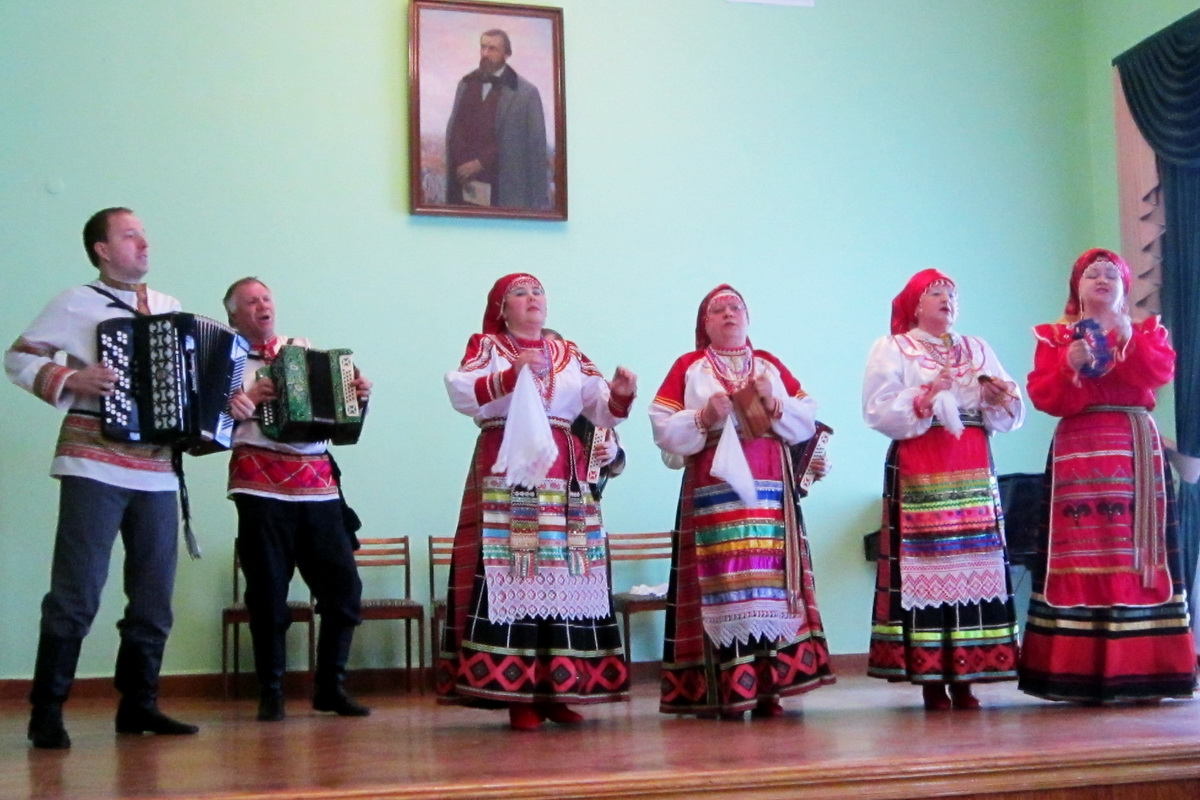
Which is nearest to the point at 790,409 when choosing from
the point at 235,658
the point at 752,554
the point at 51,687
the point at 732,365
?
the point at 732,365

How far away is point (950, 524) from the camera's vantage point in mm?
3979

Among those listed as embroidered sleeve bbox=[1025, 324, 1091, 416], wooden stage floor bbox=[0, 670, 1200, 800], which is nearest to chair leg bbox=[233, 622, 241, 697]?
wooden stage floor bbox=[0, 670, 1200, 800]

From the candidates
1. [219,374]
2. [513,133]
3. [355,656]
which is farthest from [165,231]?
[219,374]

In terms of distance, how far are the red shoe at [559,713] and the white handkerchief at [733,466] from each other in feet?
2.74

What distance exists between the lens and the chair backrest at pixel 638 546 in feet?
20.2

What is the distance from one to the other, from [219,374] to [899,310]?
7.03 feet

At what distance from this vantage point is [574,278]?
634 cm

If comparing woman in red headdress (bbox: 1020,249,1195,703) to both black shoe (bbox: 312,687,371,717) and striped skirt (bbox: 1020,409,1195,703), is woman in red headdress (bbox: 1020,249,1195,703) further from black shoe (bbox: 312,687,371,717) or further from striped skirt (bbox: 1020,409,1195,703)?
black shoe (bbox: 312,687,371,717)

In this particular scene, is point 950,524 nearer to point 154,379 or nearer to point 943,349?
point 943,349

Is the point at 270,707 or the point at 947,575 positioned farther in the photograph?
the point at 270,707

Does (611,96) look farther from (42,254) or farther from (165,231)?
(42,254)

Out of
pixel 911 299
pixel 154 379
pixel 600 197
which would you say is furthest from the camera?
pixel 600 197

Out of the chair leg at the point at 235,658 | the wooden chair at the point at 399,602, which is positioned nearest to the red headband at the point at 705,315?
the wooden chair at the point at 399,602

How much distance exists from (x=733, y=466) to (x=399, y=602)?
7.87 feet
